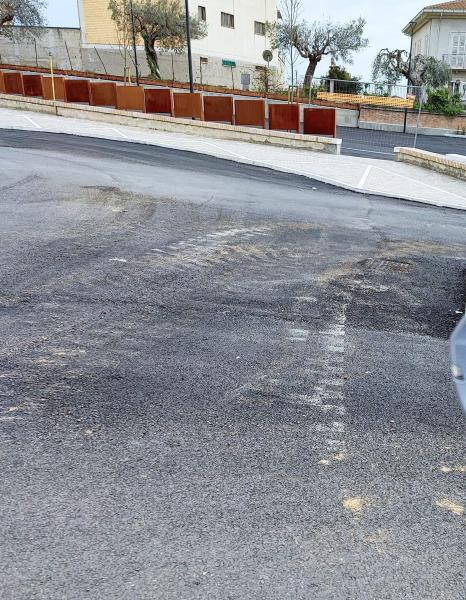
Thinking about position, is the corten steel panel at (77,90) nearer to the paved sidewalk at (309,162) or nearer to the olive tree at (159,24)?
the paved sidewalk at (309,162)

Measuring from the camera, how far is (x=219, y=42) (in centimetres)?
5412

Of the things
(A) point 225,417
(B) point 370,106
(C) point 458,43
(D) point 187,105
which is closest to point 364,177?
(D) point 187,105

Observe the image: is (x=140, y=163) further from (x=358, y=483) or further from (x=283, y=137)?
(x=358, y=483)

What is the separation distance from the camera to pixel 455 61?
50.7 metres

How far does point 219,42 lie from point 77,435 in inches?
2210

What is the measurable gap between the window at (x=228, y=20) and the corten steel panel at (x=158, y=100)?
33317mm

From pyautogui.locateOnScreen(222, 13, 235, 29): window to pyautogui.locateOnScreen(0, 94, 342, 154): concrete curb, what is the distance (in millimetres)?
31534

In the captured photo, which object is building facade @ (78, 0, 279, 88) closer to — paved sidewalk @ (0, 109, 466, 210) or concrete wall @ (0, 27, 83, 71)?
concrete wall @ (0, 27, 83, 71)

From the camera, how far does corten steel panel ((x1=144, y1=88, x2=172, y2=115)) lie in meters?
26.0

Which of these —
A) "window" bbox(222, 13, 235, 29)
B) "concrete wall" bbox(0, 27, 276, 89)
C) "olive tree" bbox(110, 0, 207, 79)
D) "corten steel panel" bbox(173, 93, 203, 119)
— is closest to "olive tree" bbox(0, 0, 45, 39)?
"concrete wall" bbox(0, 27, 276, 89)

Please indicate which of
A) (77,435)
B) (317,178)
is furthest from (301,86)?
(77,435)

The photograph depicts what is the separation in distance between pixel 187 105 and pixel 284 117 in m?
4.76

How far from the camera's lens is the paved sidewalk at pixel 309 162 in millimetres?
15859

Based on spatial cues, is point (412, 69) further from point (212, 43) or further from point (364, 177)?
point (364, 177)
